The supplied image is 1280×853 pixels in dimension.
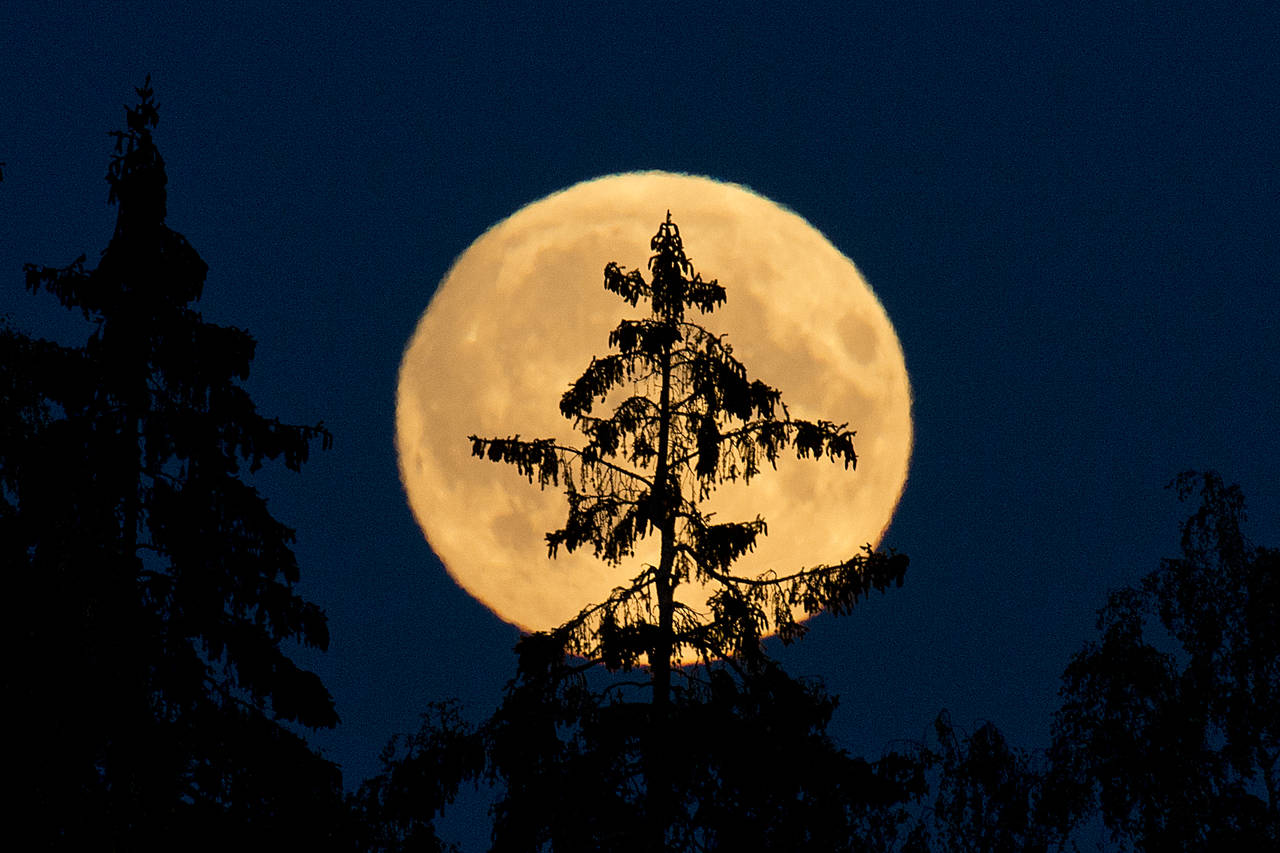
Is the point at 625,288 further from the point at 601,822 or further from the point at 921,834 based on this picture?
the point at 921,834

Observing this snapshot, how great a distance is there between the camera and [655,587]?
19719mm

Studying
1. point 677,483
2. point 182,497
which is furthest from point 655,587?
point 182,497

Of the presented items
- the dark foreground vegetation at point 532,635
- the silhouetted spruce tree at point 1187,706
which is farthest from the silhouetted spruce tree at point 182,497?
the silhouetted spruce tree at point 1187,706

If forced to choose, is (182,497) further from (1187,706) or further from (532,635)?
(1187,706)

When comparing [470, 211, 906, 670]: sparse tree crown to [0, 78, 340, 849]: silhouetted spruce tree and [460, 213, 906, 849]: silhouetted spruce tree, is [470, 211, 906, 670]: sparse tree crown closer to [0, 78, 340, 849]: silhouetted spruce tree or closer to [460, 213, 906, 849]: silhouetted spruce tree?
[460, 213, 906, 849]: silhouetted spruce tree

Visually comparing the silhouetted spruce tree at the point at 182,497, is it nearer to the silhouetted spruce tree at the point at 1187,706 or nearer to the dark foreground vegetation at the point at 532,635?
the dark foreground vegetation at the point at 532,635

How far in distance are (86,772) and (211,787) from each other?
17.4ft

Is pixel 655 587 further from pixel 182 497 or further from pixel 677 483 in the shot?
pixel 182 497

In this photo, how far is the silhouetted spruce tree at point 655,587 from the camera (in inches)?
754

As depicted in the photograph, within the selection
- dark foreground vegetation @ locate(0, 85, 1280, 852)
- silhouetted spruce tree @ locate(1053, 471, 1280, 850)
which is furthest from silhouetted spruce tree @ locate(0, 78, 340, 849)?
silhouetted spruce tree @ locate(1053, 471, 1280, 850)

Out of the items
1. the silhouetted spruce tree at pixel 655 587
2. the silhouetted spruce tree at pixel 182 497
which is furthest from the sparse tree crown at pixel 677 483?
the silhouetted spruce tree at pixel 182 497

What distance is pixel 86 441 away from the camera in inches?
717

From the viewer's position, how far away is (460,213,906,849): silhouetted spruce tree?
62.8 ft

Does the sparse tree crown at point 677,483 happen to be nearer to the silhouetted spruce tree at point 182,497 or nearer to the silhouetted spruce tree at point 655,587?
the silhouetted spruce tree at point 655,587
